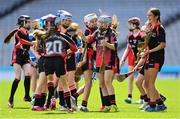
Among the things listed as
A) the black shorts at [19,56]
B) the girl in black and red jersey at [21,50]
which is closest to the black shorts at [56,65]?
the girl in black and red jersey at [21,50]

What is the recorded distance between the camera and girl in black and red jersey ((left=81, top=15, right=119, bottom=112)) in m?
14.5

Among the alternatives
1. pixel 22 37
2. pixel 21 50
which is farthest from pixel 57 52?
pixel 21 50

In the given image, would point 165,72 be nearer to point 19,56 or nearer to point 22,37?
point 19,56

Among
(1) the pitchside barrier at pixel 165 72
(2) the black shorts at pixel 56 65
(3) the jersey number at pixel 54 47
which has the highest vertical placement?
(1) the pitchside barrier at pixel 165 72

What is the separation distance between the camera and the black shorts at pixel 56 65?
1385cm

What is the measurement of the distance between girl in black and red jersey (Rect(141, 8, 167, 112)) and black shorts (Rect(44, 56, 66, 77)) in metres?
1.80

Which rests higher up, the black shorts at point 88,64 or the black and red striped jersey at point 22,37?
the black and red striped jersey at point 22,37

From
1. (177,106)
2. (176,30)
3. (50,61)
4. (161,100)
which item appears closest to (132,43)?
(177,106)

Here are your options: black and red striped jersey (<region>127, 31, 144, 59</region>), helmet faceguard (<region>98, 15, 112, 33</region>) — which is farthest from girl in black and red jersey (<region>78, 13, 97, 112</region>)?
black and red striped jersey (<region>127, 31, 144, 59</region>)

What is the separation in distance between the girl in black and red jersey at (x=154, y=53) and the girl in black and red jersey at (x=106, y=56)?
2.30ft

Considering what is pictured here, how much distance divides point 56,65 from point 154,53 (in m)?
2.08

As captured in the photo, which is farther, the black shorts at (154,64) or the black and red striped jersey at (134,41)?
the black and red striped jersey at (134,41)

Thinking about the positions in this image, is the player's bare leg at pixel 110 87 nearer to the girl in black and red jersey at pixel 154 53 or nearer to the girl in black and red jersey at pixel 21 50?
the girl in black and red jersey at pixel 154 53

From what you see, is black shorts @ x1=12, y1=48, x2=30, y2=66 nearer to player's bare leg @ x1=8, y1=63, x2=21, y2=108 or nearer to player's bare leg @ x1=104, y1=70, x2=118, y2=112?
player's bare leg @ x1=8, y1=63, x2=21, y2=108
